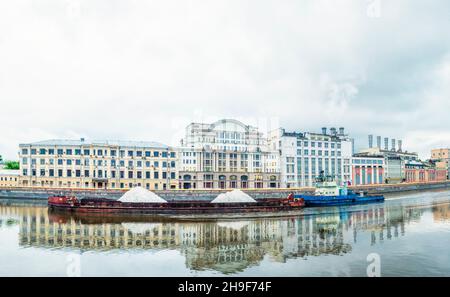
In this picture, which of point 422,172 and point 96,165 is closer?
point 96,165

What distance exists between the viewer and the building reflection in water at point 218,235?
29.8 meters

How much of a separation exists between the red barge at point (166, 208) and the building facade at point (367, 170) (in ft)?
232

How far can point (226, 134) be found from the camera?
107 metres

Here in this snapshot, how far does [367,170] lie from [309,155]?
1134 inches

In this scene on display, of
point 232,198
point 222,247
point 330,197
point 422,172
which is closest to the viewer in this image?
point 222,247

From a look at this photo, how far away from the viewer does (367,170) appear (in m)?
126

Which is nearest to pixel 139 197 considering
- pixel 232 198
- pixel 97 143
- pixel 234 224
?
pixel 232 198

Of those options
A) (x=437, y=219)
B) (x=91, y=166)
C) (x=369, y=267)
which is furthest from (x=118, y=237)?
(x=91, y=166)

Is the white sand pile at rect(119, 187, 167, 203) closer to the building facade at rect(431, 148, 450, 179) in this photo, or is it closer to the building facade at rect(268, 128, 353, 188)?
the building facade at rect(268, 128, 353, 188)

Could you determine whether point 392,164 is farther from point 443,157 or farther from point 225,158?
point 225,158

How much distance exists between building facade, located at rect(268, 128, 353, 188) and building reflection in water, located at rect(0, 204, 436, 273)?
56831 mm

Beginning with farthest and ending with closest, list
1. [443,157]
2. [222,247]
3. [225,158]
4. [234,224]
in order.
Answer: [443,157], [225,158], [234,224], [222,247]
